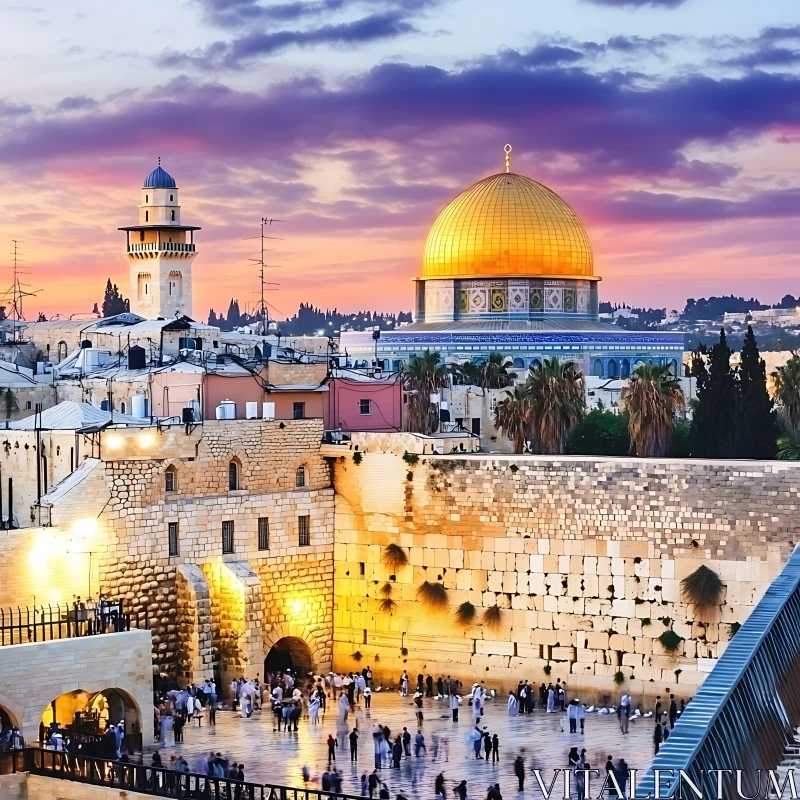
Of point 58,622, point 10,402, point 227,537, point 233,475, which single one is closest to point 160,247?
point 10,402

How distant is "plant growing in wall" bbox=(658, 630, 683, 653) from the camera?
31109 millimetres

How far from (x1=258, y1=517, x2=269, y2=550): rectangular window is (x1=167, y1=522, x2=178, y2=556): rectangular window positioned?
1799 mm

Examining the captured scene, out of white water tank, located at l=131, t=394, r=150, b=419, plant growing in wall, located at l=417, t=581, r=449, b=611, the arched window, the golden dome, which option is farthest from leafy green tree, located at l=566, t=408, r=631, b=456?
the golden dome

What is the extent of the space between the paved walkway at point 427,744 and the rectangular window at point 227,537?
3.07 metres

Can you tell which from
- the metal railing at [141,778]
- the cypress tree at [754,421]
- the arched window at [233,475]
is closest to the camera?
the metal railing at [141,778]

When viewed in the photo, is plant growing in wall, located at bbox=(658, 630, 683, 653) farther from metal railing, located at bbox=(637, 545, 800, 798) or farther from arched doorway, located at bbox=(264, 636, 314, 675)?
metal railing, located at bbox=(637, 545, 800, 798)

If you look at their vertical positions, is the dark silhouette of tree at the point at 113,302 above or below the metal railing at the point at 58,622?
above

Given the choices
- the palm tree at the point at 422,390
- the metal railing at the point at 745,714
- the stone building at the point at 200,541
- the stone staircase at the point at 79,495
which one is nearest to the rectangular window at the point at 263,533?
the stone building at the point at 200,541

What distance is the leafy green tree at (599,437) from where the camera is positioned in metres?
45.3

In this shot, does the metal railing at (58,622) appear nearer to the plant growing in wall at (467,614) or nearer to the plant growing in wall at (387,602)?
the plant growing in wall at (387,602)

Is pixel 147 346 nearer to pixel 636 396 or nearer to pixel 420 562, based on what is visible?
pixel 636 396

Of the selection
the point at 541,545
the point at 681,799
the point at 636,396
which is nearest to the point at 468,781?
the point at 541,545

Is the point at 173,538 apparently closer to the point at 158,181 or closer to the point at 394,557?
the point at 394,557

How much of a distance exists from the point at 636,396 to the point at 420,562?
35.2ft
